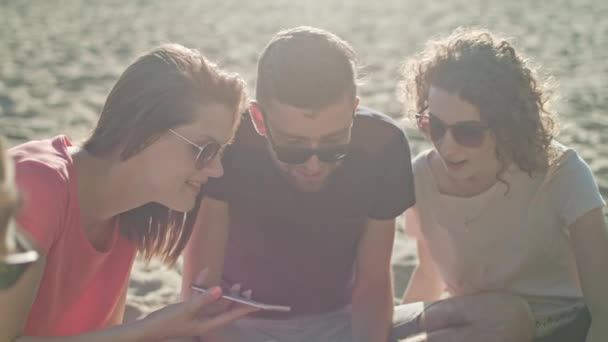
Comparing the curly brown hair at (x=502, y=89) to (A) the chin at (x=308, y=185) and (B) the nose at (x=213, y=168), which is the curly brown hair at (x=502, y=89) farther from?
(B) the nose at (x=213, y=168)

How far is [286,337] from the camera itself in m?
3.01

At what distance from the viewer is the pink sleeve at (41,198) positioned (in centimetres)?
224

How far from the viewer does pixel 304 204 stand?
295cm

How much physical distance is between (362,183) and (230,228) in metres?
0.51

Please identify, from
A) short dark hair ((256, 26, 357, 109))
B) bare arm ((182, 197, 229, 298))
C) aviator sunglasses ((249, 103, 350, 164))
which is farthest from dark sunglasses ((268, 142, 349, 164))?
bare arm ((182, 197, 229, 298))

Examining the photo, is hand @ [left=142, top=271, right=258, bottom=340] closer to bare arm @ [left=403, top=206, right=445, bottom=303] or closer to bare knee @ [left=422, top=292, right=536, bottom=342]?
bare knee @ [left=422, top=292, right=536, bottom=342]

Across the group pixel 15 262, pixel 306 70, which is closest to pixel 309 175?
pixel 306 70

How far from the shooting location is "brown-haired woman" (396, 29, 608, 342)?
2.91 metres

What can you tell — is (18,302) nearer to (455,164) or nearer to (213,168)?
(213,168)

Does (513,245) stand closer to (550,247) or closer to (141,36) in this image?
(550,247)

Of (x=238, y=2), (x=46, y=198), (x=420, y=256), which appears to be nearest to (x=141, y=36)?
(x=238, y=2)

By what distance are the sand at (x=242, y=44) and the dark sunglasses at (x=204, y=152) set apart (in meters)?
1.32

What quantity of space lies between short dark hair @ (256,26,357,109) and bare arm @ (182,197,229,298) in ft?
1.50

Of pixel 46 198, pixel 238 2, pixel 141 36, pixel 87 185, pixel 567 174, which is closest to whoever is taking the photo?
pixel 46 198
